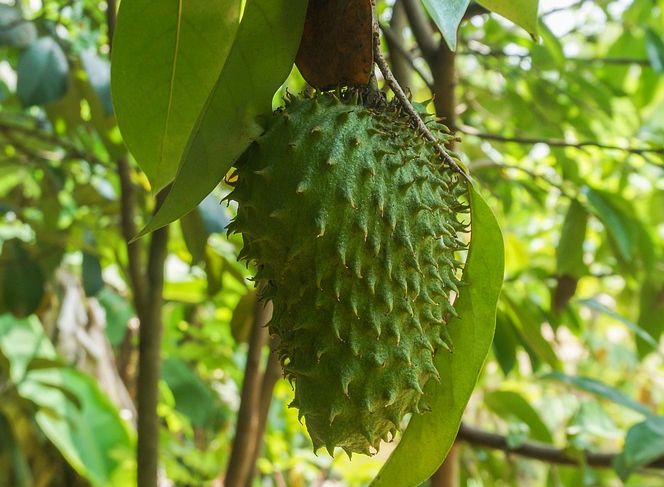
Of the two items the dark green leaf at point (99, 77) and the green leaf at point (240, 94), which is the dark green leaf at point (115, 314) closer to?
the dark green leaf at point (99, 77)

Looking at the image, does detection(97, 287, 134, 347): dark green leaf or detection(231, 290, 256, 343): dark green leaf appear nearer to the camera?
detection(231, 290, 256, 343): dark green leaf

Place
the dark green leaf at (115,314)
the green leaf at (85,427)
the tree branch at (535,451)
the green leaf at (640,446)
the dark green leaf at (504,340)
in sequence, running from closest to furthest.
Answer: the green leaf at (640,446) → the tree branch at (535,451) → the dark green leaf at (504,340) → the green leaf at (85,427) → the dark green leaf at (115,314)

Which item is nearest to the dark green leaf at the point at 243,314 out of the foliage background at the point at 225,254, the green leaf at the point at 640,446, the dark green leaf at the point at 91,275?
the foliage background at the point at 225,254

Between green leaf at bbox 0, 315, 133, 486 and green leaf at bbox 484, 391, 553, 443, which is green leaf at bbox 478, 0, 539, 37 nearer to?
green leaf at bbox 484, 391, 553, 443

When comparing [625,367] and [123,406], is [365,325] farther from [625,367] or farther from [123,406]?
[625,367]

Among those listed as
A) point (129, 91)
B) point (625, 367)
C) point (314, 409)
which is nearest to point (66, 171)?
point (129, 91)

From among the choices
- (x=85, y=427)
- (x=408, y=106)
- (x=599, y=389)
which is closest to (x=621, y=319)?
(x=599, y=389)

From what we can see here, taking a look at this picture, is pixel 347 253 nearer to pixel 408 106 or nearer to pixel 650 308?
pixel 408 106

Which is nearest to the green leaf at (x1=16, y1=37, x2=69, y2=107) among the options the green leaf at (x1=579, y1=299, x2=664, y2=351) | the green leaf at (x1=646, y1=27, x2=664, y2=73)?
the green leaf at (x1=579, y1=299, x2=664, y2=351)
